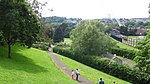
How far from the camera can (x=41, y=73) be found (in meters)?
34.8

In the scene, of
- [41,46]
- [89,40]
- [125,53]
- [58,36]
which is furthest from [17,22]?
[58,36]

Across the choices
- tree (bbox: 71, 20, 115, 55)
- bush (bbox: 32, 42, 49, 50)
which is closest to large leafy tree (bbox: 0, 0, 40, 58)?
tree (bbox: 71, 20, 115, 55)

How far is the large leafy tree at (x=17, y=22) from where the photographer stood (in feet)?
126

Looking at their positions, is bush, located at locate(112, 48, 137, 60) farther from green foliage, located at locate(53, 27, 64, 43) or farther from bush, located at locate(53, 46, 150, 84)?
green foliage, located at locate(53, 27, 64, 43)

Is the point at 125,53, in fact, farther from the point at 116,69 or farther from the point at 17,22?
the point at 17,22

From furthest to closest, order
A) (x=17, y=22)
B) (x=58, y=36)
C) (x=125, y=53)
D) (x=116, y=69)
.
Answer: (x=58, y=36) < (x=125, y=53) < (x=116, y=69) < (x=17, y=22)

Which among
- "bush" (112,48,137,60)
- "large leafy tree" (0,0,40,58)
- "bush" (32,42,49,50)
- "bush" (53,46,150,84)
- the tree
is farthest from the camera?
"bush" (32,42,49,50)

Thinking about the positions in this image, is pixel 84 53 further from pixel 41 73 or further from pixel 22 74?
pixel 22 74

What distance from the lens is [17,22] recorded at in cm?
3862

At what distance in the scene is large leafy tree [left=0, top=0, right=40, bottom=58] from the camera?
126ft

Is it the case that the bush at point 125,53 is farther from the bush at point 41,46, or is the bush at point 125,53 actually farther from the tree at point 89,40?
the bush at point 41,46

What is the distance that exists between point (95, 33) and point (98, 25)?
173 inches

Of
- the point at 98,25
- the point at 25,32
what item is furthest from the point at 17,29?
the point at 98,25

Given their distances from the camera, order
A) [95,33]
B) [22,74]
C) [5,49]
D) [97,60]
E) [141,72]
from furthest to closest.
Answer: [95,33]
[97,60]
[5,49]
[141,72]
[22,74]
